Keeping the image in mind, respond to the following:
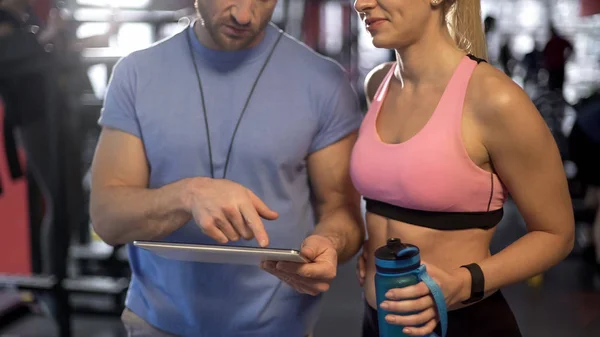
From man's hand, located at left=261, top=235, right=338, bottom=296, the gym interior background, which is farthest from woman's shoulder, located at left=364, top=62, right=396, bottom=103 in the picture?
the gym interior background

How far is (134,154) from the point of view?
4.94ft

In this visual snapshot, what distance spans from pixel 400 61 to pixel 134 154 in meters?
0.60

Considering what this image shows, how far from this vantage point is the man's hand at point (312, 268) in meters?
1.25

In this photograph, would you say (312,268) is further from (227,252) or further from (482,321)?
(482,321)

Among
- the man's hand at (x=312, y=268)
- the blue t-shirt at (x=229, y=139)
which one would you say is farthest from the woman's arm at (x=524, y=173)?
the blue t-shirt at (x=229, y=139)

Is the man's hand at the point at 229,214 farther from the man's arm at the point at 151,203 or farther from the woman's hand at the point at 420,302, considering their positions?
the woman's hand at the point at 420,302

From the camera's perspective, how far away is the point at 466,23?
54.6 inches

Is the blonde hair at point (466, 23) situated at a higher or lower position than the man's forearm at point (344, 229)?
higher

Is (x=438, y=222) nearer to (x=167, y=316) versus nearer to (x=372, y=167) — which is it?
(x=372, y=167)

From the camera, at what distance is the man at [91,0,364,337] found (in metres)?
1.49

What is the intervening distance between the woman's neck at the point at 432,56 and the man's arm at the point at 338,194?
0.24 meters

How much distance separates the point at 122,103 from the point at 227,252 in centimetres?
54

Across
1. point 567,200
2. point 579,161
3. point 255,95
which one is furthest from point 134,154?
point 579,161

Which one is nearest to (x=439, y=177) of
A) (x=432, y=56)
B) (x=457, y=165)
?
(x=457, y=165)
